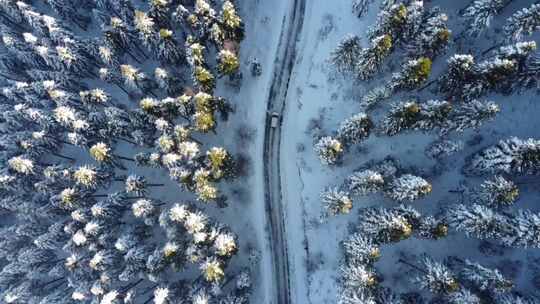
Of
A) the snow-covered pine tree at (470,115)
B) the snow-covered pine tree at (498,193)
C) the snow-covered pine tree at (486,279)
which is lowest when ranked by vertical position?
the snow-covered pine tree at (486,279)

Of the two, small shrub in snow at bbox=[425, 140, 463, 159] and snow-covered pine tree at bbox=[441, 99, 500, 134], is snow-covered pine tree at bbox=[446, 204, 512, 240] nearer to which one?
small shrub in snow at bbox=[425, 140, 463, 159]

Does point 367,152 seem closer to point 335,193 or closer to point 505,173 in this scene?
point 335,193

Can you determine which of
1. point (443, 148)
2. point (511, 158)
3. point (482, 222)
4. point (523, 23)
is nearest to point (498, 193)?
point (482, 222)

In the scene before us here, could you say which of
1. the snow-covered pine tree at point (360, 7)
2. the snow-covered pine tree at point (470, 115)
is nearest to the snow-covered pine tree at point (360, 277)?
the snow-covered pine tree at point (470, 115)

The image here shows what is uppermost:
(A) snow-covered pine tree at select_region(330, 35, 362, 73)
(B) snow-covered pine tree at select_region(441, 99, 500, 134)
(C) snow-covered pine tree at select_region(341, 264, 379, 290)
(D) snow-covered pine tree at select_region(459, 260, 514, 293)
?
(A) snow-covered pine tree at select_region(330, 35, 362, 73)

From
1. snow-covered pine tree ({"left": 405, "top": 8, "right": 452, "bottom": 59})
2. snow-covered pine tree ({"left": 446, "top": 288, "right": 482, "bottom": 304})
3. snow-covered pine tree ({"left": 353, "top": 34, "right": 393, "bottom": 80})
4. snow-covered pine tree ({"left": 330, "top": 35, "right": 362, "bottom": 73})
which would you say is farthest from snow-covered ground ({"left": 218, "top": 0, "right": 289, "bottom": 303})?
snow-covered pine tree ({"left": 446, "top": 288, "right": 482, "bottom": 304})

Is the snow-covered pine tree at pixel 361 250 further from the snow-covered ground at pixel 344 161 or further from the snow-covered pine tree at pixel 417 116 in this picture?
the snow-covered pine tree at pixel 417 116

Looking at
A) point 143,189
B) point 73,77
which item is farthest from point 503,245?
point 73,77
